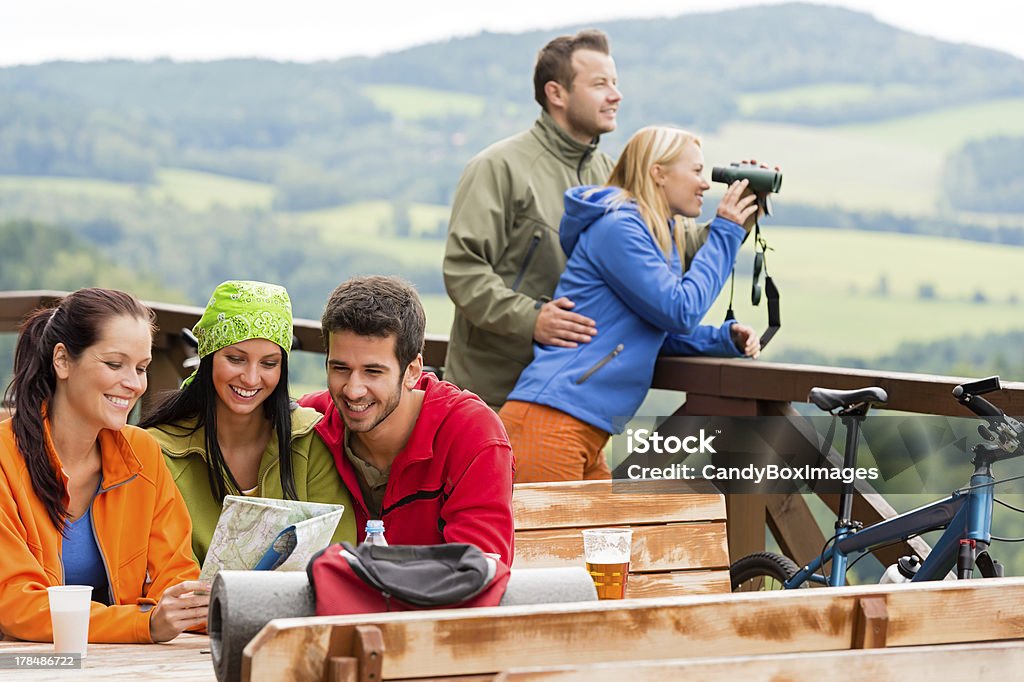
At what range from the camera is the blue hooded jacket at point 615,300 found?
3.34 metres

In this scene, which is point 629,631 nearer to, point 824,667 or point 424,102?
point 824,667

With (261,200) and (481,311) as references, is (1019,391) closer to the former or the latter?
(481,311)

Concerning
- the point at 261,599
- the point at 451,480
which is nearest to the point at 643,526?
the point at 451,480

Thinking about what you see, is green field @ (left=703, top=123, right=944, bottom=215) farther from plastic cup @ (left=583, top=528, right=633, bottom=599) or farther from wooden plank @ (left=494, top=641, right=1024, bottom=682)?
wooden plank @ (left=494, top=641, right=1024, bottom=682)

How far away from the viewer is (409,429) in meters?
2.37

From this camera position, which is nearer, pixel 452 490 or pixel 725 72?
pixel 452 490

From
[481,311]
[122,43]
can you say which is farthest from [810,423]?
[122,43]

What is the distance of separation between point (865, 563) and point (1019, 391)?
747 mm

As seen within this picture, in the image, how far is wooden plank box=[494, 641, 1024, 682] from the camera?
1.38m

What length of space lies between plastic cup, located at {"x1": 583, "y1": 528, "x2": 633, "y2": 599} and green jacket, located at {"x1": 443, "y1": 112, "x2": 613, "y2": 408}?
126 centimetres

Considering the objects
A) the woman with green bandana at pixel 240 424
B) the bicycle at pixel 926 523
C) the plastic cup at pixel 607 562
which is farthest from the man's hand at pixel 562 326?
the plastic cup at pixel 607 562

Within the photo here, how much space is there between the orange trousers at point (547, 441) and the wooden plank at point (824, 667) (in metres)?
1.82

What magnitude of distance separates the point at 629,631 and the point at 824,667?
0.23m

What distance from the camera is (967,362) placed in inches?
1298
